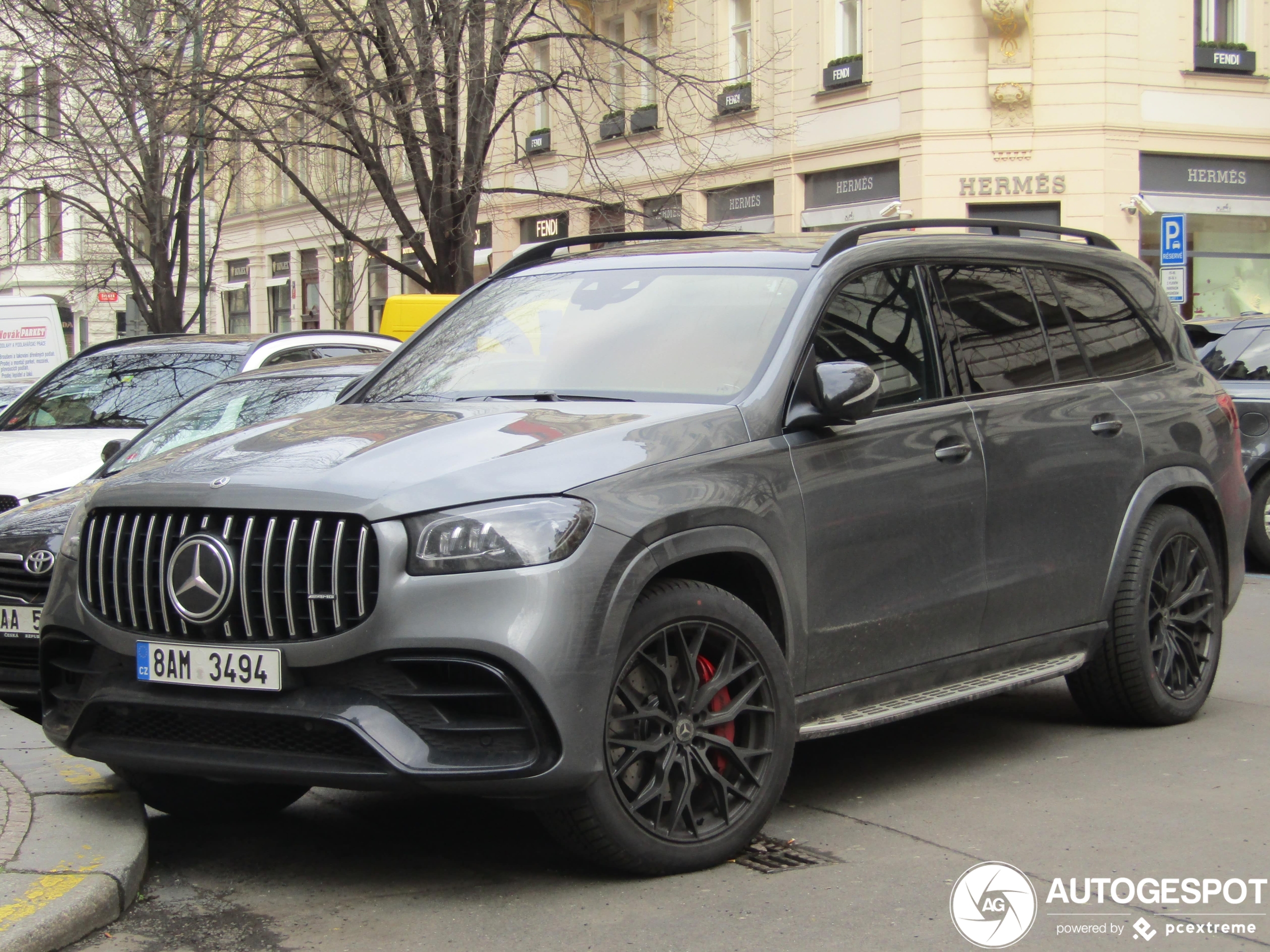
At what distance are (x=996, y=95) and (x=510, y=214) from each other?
12.5m

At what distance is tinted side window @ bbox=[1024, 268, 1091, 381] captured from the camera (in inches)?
239

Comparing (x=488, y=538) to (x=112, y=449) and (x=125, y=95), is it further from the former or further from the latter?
(x=125, y=95)

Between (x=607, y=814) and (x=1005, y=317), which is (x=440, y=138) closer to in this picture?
(x=1005, y=317)

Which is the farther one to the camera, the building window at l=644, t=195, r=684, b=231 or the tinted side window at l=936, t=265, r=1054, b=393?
the building window at l=644, t=195, r=684, b=231

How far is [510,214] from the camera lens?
34312mm

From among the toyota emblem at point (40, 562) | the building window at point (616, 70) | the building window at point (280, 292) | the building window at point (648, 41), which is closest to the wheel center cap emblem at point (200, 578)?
the toyota emblem at point (40, 562)

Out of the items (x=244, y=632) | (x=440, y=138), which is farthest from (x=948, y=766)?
(x=440, y=138)

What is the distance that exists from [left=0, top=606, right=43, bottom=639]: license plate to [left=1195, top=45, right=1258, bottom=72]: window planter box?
75.9ft

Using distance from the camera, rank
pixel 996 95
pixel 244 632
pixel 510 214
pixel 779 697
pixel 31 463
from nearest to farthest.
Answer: pixel 244 632
pixel 779 697
pixel 31 463
pixel 996 95
pixel 510 214

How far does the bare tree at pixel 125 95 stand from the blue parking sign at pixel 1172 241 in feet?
37.6

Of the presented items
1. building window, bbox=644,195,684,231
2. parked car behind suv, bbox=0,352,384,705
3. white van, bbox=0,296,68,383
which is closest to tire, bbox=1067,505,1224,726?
parked car behind suv, bbox=0,352,384,705

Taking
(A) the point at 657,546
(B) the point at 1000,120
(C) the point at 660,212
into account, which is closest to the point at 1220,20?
(B) the point at 1000,120

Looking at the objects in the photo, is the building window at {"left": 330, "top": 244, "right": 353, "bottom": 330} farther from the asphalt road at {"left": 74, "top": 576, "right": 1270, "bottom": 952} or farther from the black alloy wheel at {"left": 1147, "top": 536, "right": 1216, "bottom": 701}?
the asphalt road at {"left": 74, "top": 576, "right": 1270, "bottom": 952}

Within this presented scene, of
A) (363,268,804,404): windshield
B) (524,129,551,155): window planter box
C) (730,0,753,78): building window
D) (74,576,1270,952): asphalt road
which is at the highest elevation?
(730,0,753,78): building window
